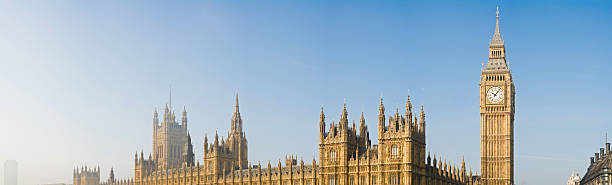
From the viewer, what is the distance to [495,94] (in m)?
158

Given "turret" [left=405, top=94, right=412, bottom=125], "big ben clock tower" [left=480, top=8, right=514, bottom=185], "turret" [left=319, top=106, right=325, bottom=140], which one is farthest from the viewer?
"big ben clock tower" [left=480, top=8, right=514, bottom=185]

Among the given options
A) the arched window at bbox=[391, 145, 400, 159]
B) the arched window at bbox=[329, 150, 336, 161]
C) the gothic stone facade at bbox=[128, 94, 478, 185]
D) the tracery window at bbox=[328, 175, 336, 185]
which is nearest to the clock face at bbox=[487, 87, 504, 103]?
the gothic stone facade at bbox=[128, 94, 478, 185]

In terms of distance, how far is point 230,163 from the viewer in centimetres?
17162

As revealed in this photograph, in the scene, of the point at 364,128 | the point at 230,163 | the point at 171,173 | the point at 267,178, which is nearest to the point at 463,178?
the point at 364,128

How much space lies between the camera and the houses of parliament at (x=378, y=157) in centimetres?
11612

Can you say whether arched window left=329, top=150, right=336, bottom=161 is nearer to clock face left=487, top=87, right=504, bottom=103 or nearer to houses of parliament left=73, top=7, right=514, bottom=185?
houses of parliament left=73, top=7, right=514, bottom=185

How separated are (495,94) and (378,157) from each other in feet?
163

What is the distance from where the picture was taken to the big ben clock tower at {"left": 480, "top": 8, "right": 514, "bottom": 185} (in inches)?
6048

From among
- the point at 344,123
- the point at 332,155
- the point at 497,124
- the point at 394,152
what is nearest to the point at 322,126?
the point at 344,123

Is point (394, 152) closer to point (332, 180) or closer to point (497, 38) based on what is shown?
point (332, 180)

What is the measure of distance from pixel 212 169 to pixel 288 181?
31801 mm

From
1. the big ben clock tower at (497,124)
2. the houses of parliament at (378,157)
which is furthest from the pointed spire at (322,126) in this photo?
the big ben clock tower at (497,124)

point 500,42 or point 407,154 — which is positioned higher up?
point 500,42

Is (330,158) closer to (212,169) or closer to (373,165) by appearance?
(373,165)
